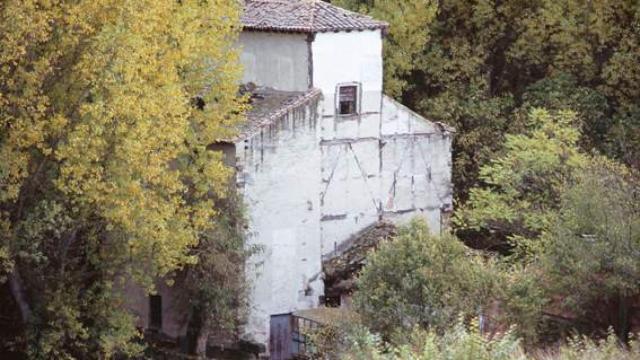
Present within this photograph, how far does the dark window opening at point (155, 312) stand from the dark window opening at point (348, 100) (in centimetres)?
714

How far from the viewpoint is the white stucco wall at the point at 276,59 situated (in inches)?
1593

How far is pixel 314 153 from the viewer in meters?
40.1

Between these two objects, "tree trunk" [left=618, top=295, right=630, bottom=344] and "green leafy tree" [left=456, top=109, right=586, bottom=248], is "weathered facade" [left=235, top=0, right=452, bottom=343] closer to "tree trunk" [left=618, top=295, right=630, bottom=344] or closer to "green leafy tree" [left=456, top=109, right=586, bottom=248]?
"green leafy tree" [left=456, top=109, right=586, bottom=248]

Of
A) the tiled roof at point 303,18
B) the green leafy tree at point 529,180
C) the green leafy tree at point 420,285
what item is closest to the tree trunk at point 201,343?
the green leafy tree at point 420,285

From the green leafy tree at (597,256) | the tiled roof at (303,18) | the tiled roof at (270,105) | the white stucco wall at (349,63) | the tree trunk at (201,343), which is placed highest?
the tiled roof at (303,18)

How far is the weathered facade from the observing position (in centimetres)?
3922

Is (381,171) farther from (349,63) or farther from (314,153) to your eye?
(349,63)

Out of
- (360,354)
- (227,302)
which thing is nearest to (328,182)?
(227,302)

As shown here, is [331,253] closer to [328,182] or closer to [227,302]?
[328,182]

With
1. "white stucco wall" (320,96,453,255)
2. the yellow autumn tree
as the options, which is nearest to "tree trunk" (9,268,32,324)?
the yellow autumn tree

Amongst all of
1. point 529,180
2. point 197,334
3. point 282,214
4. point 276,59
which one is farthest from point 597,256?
point 276,59

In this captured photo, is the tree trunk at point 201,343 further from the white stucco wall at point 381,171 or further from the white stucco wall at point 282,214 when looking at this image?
the white stucco wall at point 381,171

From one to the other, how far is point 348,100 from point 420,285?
9507 millimetres

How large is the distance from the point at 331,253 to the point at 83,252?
8.72 metres
